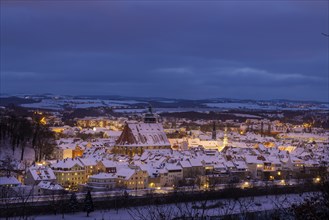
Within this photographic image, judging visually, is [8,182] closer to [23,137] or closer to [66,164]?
[66,164]

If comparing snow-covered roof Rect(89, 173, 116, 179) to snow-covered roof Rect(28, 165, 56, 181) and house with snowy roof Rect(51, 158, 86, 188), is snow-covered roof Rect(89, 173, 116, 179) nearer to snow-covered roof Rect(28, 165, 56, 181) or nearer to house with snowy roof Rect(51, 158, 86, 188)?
house with snowy roof Rect(51, 158, 86, 188)

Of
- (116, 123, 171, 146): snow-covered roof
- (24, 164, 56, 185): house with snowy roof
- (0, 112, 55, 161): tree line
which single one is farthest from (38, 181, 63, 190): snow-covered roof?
(116, 123, 171, 146): snow-covered roof

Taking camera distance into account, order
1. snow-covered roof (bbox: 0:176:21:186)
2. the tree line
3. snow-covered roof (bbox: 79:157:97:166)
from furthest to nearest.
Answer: the tree line
snow-covered roof (bbox: 79:157:97:166)
snow-covered roof (bbox: 0:176:21:186)

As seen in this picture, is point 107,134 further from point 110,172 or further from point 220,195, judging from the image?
point 220,195

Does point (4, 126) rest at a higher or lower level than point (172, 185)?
higher

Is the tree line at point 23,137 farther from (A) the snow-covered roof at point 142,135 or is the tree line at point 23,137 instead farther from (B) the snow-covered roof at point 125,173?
(B) the snow-covered roof at point 125,173

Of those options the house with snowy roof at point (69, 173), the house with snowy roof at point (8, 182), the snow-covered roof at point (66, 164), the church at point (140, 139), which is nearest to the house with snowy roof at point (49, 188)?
the house with snowy roof at point (8, 182)

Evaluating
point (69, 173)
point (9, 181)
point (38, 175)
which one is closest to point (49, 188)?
point (38, 175)

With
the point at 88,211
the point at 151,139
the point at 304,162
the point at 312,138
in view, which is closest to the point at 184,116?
the point at 312,138
